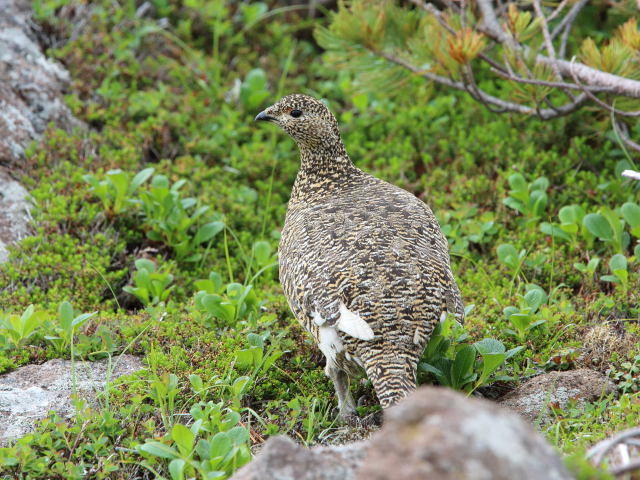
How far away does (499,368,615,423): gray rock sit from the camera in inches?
166

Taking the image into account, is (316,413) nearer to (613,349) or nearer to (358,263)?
(358,263)

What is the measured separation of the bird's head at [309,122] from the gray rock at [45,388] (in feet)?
6.52

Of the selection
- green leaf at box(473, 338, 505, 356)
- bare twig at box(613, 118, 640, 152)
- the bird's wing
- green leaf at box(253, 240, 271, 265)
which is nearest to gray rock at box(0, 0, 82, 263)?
green leaf at box(253, 240, 271, 265)

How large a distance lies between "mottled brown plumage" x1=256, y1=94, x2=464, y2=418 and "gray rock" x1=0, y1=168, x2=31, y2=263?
2.33m

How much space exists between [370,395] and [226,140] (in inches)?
144

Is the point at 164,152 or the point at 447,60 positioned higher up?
the point at 447,60

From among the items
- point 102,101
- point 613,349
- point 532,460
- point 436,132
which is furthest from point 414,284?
point 102,101

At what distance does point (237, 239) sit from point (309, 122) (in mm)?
1328

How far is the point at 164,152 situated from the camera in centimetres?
727

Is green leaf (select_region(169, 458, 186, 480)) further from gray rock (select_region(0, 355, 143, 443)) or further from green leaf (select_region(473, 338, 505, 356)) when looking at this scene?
green leaf (select_region(473, 338, 505, 356))

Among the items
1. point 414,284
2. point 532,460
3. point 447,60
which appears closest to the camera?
point 532,460

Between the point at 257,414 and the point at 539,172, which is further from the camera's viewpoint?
the point at 539,172

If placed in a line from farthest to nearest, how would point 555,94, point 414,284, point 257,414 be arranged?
point 555,94 → point 257,414 → point 414,284

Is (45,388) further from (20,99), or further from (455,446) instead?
(20,99)
